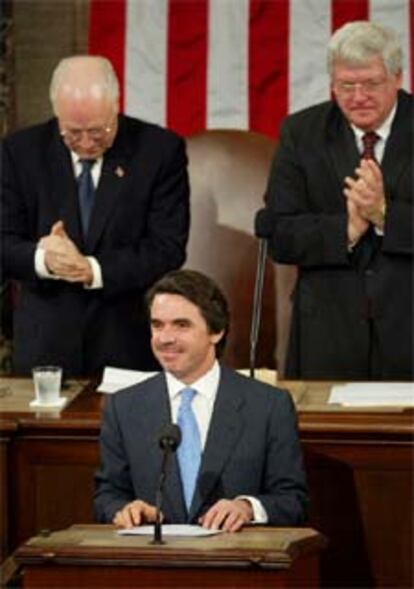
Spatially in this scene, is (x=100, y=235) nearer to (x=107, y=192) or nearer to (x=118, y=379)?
(x=107, y=192)

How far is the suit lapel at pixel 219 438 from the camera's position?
4574 mm

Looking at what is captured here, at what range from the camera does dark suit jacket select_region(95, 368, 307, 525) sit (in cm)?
457

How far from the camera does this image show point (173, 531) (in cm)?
416

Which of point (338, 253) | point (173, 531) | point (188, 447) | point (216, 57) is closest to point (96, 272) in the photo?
point (338, 253)

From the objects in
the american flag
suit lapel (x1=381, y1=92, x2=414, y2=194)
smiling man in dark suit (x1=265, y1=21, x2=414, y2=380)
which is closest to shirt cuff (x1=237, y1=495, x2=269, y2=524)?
smiling man in dark suit (x1=265, y1=21, x2=414, y2=380)

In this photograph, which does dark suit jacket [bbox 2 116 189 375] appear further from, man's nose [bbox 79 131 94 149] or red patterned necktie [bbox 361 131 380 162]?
red patterned necktie [bbox 361 131 380 162]

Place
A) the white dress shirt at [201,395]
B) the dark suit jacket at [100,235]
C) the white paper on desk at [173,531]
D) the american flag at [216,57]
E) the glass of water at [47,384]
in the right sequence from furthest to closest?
the american flag at [216,57], the dark suit jacket at [100,235], the glass of water at [47,384], the white dress shirt at [201,395], the white paper on desk at [173,531]

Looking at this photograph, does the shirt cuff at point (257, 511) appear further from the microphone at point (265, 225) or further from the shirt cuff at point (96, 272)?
the shirt cuff at point (96, 272)

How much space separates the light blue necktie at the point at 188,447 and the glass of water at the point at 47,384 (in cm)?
75

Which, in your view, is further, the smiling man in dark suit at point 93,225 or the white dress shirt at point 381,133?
the smiling man in dark suit at point 93,225

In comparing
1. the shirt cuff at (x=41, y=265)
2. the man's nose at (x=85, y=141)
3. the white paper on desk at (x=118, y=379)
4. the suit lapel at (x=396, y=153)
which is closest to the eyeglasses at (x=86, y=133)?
the man's nose at (x=85, y=141)

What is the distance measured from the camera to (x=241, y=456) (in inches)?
182

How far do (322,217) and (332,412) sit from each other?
0.70m

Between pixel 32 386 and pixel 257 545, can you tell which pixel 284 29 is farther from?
pixel 257 545
